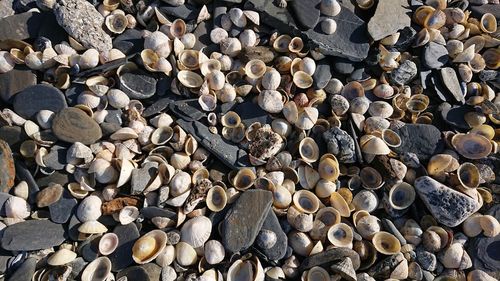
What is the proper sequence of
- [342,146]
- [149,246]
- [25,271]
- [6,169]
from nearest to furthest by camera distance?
[25,271] < [149,246] < [6,169] < [342,146]

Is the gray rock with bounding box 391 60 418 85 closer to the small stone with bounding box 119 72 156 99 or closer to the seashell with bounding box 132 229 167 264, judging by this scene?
the small stone with bounding box 119 72 156 99

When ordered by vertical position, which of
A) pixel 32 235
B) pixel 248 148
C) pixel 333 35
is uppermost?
pixel 333 35

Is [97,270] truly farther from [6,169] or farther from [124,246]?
[6,169]

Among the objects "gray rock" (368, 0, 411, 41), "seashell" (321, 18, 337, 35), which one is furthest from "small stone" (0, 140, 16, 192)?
"gray rock" (368, 0, 411, 41)

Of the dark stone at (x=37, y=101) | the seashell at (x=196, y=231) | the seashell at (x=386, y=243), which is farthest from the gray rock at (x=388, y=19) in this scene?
the dark stone at (x=37, y=101)

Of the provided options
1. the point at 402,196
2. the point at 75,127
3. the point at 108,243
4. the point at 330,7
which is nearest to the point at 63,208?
the point at 108,243

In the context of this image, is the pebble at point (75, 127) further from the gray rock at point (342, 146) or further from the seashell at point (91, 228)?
the gray rock at point (342, 146)
